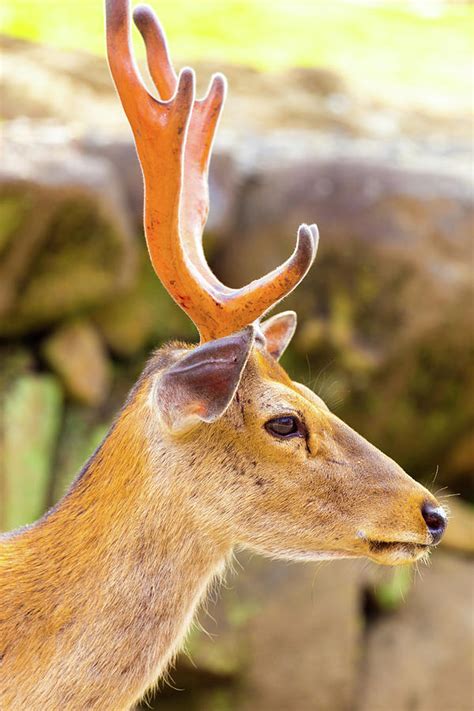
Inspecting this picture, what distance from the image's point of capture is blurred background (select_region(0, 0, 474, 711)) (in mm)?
6871

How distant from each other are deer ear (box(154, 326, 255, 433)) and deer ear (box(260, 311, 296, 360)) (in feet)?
2.42

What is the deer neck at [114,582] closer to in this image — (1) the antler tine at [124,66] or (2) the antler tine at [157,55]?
(1) the antler tine at [124,66]

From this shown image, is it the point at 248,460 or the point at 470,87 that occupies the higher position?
the point at 248,460

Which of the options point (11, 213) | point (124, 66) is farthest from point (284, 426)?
point (11, 213)

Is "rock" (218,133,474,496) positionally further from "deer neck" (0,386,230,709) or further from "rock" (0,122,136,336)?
"deer neck" (0,386,230,709)

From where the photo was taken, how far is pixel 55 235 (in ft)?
22.2

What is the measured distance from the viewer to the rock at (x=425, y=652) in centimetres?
742

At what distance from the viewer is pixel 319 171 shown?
7.85m

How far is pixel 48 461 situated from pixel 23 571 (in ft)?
13.4

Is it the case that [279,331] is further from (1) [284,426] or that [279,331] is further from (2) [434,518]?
(2) [434,518]

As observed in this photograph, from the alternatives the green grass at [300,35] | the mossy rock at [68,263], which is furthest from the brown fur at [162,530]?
the green grass at [300,35]

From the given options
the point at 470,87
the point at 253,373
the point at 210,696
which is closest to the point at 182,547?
the point at 253,373

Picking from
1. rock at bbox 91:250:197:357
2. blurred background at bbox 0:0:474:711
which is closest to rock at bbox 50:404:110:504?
blurred background at bbox 0:0:474:711

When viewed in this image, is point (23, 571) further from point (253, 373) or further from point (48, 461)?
point (48, 461)
